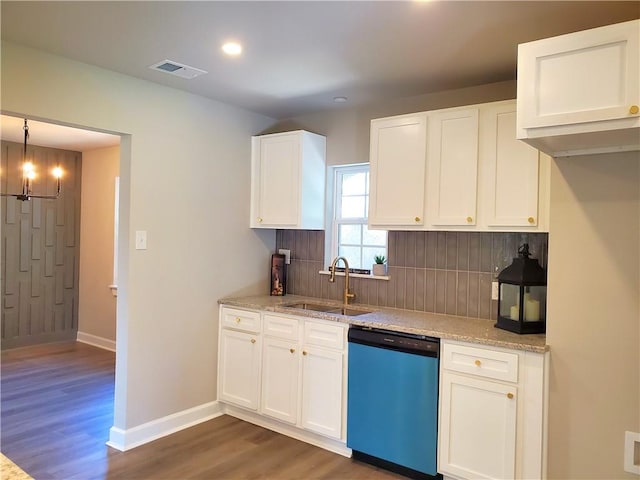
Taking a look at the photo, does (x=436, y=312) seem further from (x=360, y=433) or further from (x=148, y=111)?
(x=148, y=111)

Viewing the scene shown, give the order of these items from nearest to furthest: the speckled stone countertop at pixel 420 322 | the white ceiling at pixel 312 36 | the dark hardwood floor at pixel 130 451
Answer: the white ceiling at pixel 312 36 < the speckled stone countertop at pixel 420 322 < the dark hardwood floor at pixel 130 451

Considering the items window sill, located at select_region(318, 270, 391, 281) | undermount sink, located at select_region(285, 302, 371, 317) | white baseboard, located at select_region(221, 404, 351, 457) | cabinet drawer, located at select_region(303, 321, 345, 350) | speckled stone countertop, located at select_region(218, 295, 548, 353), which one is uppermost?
window sill, located at select_region(318, 270, 391, 281)

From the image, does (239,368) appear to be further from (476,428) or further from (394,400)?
(476,428)

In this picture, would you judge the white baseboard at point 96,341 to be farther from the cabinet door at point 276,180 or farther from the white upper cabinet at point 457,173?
the white upper cabinet at point 457,173

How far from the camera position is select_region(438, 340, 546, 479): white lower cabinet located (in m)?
2.36

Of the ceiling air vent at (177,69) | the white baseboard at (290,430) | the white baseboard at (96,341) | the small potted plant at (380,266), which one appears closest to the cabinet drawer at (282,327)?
the white baseboard at (290,430)

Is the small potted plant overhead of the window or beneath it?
beneath

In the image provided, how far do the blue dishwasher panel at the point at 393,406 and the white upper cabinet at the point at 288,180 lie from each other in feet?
4.04

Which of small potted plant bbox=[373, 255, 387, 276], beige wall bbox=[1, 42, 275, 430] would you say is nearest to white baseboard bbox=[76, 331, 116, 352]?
beige wall bbox=[1, 42, 275, 430]

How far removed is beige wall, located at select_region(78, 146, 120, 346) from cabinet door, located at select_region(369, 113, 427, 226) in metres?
3.67

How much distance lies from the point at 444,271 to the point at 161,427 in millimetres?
2266

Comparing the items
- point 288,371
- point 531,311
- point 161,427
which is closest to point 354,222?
point 288,371

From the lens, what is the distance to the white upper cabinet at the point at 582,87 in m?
1.76

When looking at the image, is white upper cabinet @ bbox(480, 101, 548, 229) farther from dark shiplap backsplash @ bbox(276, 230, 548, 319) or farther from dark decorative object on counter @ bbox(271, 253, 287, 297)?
dark decorative object on counter @ bbox(271, 253, 287, 297)
